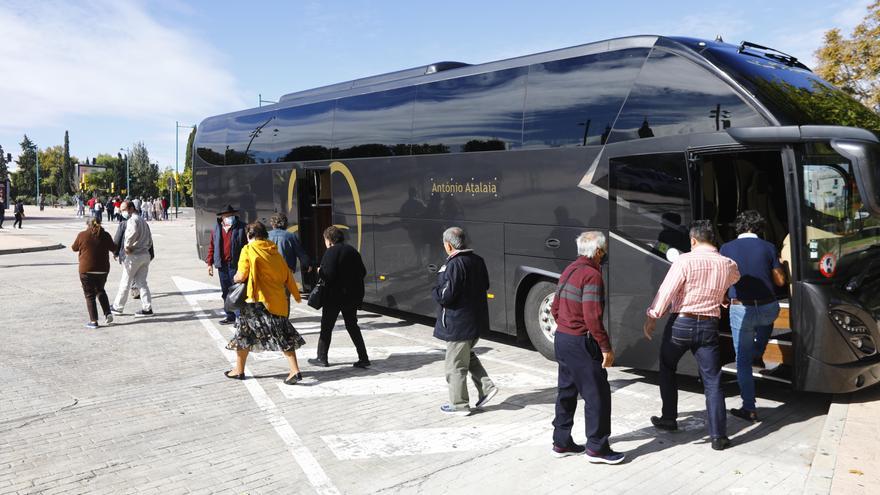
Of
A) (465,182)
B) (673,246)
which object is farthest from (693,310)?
(465,182)

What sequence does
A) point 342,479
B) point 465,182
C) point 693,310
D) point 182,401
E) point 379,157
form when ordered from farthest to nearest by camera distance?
point 379,157
point 465,182
point 182,401
point 693,310
point 342,479

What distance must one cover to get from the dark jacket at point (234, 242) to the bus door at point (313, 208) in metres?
2.10

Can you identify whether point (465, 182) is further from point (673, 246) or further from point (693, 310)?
point (693, 310)

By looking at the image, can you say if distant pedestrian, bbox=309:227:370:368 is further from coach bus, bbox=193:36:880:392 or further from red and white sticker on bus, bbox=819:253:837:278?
red and white sticker on bus, bbox=819:253:837:278

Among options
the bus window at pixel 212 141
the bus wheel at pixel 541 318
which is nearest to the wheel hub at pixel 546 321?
the bus wheel at pixel 541 318

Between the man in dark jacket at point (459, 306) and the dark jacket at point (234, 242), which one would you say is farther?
the dark jacket at point (234, 242)

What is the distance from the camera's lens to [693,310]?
5547mm

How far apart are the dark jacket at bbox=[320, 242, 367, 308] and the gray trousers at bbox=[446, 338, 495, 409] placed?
2.07 m

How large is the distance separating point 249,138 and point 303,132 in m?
2.18

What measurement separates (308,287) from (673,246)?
27.2ft

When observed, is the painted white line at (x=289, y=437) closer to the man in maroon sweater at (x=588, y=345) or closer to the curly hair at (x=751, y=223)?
the man in maroon sweater at (x=588, y=345)

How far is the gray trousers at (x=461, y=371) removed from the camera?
641cm

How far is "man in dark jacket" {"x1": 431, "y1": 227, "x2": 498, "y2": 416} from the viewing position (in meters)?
6.28

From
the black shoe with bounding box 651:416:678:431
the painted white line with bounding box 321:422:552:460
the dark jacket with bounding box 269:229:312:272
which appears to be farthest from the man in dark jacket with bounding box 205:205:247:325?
the black shoe with bounding box 651:416:678:431
